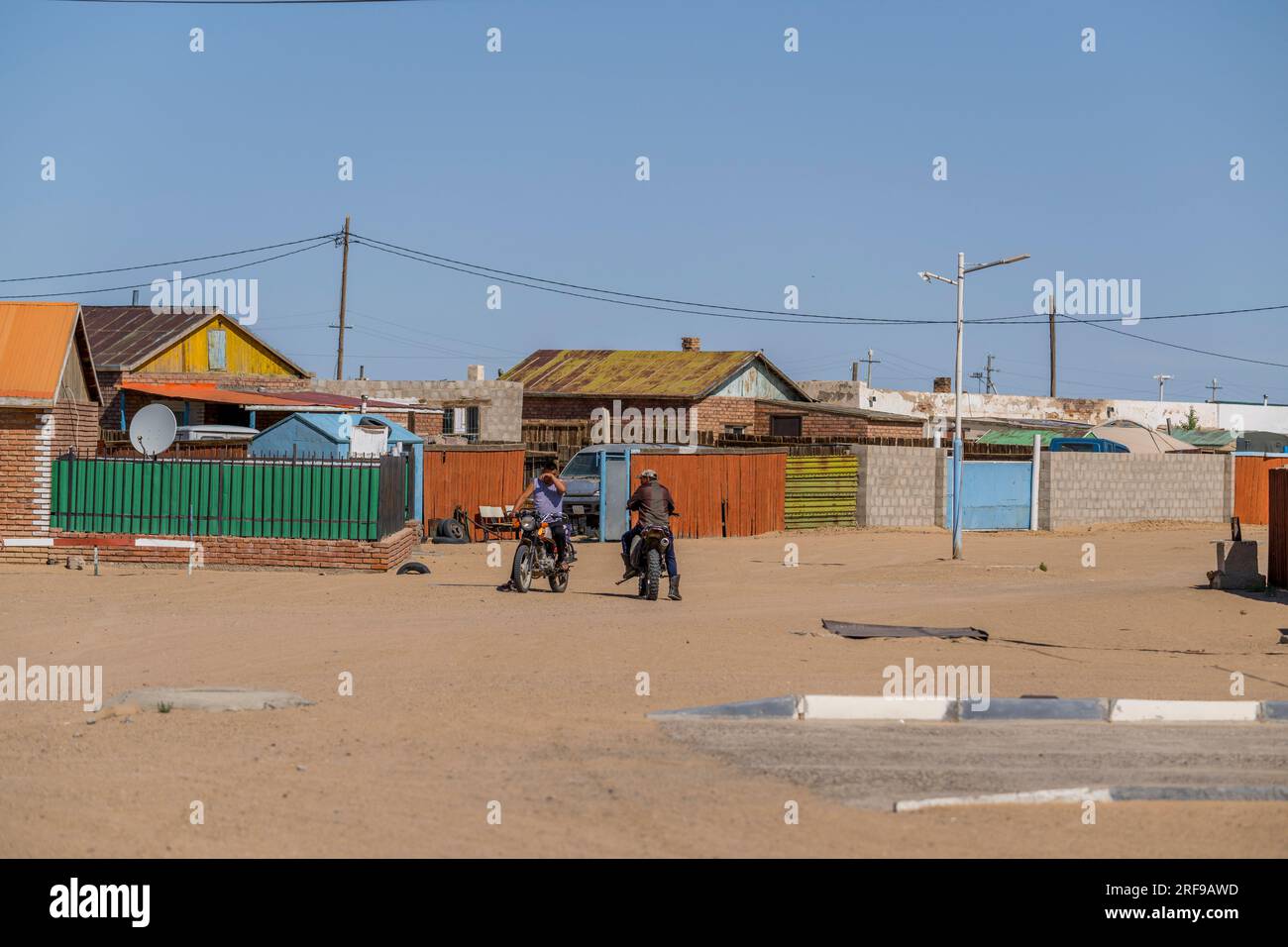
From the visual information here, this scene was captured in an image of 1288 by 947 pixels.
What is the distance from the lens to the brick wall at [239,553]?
2283 centimetres

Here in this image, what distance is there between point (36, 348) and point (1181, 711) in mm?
19748

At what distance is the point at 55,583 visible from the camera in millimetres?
20391

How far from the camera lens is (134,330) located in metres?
52.3

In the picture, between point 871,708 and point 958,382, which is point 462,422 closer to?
point 958,382

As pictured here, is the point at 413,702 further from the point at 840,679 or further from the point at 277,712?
the point at 840,679

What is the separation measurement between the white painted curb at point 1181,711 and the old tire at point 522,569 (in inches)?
389

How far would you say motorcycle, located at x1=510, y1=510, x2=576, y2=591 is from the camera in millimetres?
19062

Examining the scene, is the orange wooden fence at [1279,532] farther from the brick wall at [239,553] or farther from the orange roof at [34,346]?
the orange roof at [34,346]

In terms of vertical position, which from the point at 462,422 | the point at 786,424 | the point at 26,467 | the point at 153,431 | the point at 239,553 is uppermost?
the point at 786,424

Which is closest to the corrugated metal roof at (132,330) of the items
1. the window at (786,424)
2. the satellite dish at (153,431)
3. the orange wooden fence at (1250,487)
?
the window at (786,424)

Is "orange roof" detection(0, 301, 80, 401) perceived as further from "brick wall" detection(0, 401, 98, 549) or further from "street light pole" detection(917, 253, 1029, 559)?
"street light pole" detection(917, 253, 1029, 559)

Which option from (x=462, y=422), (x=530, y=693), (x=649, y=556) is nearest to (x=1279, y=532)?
(x=649, y=556)
